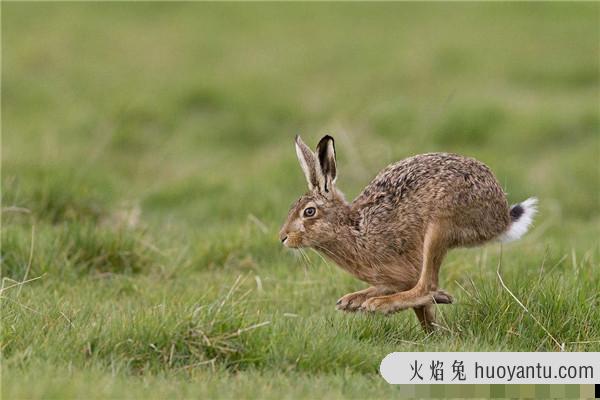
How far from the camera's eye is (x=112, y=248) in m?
7.11

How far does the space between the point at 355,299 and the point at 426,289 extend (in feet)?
1.40

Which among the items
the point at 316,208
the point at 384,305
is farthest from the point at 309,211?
the point at 384,305

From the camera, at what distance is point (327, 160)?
18.8 ft

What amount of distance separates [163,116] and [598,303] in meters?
8.47

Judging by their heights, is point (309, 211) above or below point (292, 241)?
above

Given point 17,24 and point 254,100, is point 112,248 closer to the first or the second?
point 254,100

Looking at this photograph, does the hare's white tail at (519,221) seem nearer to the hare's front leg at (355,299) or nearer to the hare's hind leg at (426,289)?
the hare's hind leg at (426,289)

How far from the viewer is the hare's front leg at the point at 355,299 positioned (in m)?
5.55

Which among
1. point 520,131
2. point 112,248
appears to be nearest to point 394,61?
point 520,131

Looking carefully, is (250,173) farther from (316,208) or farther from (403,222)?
(403,222)

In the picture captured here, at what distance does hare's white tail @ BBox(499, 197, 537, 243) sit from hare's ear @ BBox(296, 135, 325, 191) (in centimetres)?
106

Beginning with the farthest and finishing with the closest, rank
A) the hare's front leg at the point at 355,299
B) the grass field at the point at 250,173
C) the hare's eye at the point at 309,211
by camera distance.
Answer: the hare's eye at the point at 309,211, the hare's front leg at the point at 355,299, the grass field at the point at 250,173

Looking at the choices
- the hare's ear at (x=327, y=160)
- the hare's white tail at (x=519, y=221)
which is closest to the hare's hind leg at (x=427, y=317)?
the hare's white tail at (x=519, y=221)

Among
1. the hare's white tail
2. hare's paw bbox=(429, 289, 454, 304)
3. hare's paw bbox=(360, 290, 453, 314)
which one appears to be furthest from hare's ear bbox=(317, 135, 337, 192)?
the hare's white tail
